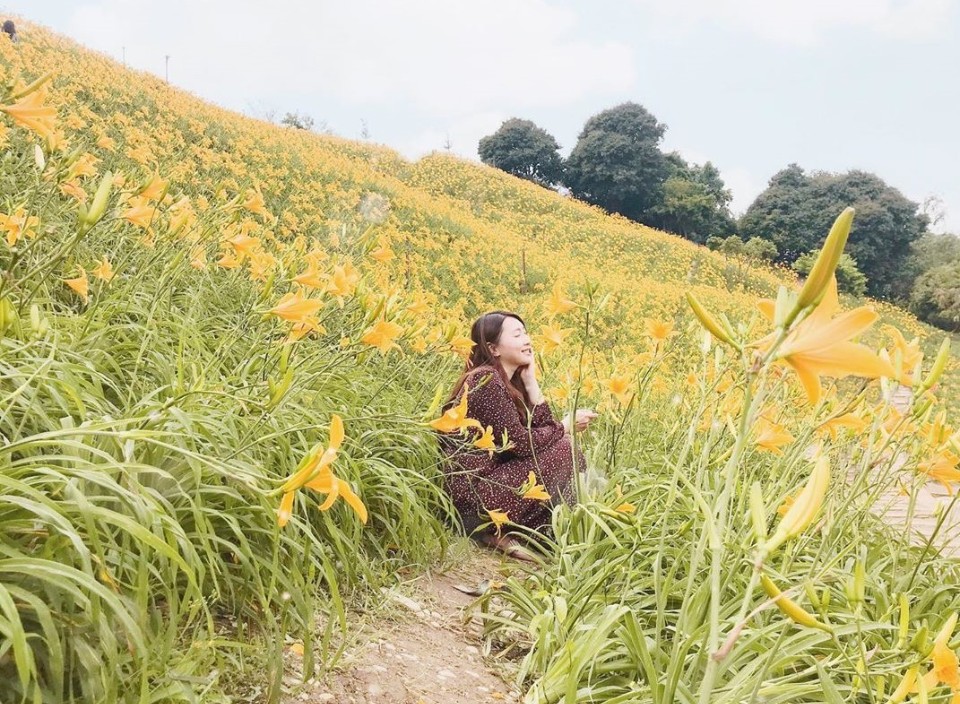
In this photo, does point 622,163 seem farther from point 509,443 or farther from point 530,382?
point 509,443

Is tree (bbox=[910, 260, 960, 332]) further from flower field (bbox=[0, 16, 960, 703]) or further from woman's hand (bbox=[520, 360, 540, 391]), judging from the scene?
woman's hand (bbox=[520, 360, 540, 391])

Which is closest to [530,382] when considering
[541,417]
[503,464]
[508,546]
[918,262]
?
[541,417]

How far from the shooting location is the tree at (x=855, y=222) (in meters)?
28.3

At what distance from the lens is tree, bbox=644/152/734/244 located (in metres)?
30.6

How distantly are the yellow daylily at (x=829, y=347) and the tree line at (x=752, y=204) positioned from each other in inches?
892

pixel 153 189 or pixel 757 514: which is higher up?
pixel 153 189

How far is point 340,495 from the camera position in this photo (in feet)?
5.10

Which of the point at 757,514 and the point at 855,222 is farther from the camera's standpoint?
the point at 855,222

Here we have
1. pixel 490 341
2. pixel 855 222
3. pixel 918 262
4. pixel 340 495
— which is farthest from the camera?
pixel 918 262

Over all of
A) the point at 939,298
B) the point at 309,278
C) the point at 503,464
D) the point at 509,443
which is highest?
the point at 939,298

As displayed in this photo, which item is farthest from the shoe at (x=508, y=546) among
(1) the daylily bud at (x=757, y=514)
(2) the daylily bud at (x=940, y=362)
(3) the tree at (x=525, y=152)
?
(3) the tree at (x=525, y=152)

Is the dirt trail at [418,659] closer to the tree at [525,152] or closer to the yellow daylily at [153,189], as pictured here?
the yellow daylily at [153,189]

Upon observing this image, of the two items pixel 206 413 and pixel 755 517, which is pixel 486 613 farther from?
pixel 755 517

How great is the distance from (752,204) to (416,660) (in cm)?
3374
